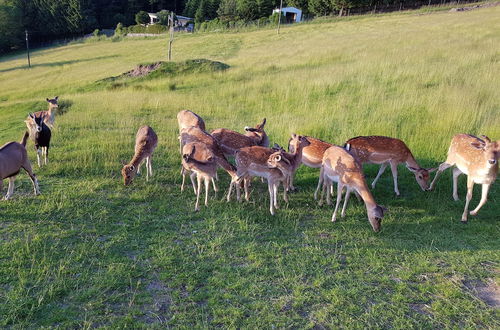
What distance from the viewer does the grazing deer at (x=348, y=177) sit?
285 inches

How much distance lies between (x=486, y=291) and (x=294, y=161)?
157 inches

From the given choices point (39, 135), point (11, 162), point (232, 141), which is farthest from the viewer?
point (39, 135)

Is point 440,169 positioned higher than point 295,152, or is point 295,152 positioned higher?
point 295,152

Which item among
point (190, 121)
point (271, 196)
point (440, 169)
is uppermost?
point (190, 121)

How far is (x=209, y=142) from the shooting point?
8914mm

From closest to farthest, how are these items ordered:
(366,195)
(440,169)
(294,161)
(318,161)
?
(366,195) < (294,161) < (318,161) < (440,169)

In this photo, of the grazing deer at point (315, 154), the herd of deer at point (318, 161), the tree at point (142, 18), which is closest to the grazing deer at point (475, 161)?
the herd of deer at point (318, 161)

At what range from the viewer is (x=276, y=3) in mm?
70062

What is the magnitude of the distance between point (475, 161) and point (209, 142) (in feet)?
17.9

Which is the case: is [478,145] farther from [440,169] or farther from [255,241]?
[255,241]

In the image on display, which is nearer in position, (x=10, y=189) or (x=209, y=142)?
(x=10, y=189)

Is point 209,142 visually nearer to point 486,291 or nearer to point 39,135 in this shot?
point 39,135

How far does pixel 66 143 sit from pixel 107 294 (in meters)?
7.47

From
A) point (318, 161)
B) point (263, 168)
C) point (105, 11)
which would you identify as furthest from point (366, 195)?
point (105, 11)
